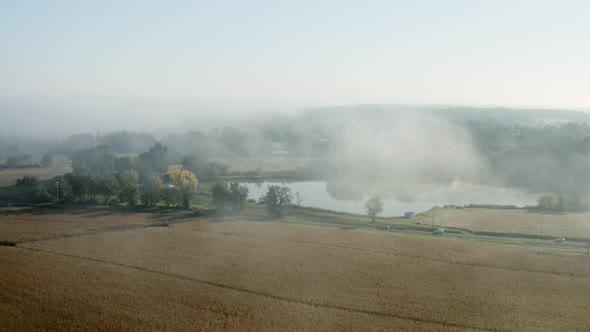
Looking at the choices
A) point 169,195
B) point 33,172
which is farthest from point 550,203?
point 33,172

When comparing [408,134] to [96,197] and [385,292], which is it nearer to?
[96,197]

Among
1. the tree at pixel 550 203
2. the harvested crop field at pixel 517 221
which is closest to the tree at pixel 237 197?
the harvested crop field at pixel 517 221

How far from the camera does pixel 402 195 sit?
31.2m

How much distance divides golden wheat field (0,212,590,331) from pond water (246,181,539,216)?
8230 mm

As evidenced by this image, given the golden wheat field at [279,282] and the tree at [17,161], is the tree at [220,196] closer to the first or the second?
the golden wheat field at [279,282]

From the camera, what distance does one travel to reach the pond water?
1093 inches

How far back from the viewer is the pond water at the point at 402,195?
27.8m

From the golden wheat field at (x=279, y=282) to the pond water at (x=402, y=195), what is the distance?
8.23 meters

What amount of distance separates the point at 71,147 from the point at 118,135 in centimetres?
539

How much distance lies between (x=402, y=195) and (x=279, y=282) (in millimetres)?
18630

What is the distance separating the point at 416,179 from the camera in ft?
121

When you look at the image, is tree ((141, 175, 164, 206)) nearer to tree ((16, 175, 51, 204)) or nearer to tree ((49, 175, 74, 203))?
tree ((49, 175, 74, 203))

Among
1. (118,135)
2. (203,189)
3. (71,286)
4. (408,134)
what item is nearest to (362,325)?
(71,286)

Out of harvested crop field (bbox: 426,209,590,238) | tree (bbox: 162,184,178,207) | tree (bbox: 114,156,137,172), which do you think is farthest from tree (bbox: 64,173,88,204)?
harvested crop field (bbox: 426,209,590,238)
